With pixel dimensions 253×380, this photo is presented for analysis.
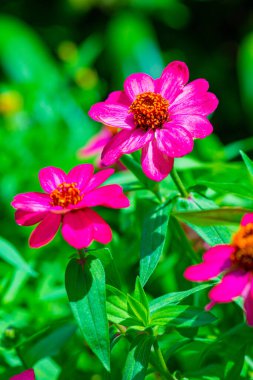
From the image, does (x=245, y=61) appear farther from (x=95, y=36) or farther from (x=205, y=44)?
(x=95, y=36)

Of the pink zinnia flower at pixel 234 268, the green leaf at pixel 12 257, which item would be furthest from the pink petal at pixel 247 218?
the green leaf at pixel 12 257

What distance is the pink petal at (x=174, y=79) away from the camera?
777 mm

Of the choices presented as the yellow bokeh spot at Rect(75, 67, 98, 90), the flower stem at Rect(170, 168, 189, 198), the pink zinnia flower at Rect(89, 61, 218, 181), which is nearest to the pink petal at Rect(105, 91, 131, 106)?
the pink zinnia flower at Rect(89, 61, 218, 181)

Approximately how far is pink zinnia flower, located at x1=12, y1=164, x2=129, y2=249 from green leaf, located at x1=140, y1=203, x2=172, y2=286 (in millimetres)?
67

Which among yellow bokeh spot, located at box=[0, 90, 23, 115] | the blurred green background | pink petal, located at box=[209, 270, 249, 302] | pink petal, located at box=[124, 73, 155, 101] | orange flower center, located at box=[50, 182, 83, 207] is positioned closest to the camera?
pink petal, located at box=[209, 270, 249, 302]

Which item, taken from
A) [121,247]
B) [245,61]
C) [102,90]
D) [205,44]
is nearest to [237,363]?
[121,247]

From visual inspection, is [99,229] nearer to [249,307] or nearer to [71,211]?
[71,211]

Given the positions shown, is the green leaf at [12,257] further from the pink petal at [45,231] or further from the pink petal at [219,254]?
the pink petal at [219,254]

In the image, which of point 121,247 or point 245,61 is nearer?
point 121,247

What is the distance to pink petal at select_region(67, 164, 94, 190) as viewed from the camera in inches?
29.0

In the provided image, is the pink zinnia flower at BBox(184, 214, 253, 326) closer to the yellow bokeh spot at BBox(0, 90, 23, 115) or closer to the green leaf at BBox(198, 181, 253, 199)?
the green leaf at BBox(198, 181, 253, 199)

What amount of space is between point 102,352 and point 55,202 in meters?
0.16

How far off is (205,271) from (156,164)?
0.47 ft

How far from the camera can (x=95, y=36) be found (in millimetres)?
2783
